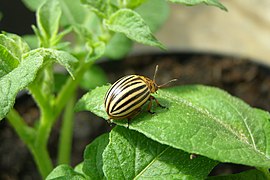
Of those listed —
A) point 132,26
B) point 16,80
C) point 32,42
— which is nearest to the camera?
point 16,80

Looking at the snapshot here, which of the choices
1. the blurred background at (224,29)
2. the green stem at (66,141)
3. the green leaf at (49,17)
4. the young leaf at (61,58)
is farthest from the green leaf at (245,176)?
the blurred background at (224,29)

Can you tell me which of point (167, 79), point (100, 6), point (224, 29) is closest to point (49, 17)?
point (100, 6)

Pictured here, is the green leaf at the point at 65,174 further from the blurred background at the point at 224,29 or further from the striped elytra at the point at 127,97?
the blurred background at the point at 224,29

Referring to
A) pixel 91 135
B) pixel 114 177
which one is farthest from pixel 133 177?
pixel 91 135

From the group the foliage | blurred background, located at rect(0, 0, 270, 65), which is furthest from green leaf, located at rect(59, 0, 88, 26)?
blurred background, located at rect(0, 0, 270, 65)

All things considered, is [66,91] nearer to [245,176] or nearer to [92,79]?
[92,79]

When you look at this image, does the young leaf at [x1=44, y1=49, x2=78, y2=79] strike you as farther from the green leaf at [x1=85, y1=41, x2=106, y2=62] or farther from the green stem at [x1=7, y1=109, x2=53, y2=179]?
the green stem at [x1=7, y1=109, x2=53, y2=179]

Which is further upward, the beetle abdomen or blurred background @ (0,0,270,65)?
the beetle abdomen
